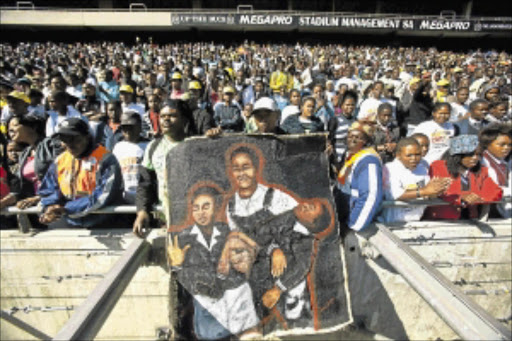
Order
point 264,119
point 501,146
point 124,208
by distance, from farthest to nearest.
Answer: point 501,146 < point 264,119 < point 124,208

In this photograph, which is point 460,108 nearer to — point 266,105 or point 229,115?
point 229,115

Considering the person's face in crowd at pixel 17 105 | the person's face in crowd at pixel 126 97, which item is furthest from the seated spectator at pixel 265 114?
the person's face in crowd at pixel 126 97

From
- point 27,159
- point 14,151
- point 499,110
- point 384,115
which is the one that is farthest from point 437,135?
point 14,151

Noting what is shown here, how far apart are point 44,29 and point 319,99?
101 ft

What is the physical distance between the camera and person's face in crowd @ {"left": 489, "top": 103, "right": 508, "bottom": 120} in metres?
5.30

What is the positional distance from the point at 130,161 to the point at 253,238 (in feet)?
6.48

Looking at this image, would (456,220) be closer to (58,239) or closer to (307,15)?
(58,239)

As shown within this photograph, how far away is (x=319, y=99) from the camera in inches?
252

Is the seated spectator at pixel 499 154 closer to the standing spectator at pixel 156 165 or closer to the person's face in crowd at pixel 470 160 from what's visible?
the person's face in crowd at pixel 470 160

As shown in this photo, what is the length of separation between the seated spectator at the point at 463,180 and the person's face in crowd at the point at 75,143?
10.5 ft

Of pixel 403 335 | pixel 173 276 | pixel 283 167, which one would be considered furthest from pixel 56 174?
pixel 403 335

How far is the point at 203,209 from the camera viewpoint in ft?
7.47

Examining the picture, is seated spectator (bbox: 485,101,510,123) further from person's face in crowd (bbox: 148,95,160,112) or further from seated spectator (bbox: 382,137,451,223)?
person's face in crowd (bbox: 148,95,160,112)

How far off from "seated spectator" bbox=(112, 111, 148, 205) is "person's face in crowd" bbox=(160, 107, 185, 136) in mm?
846
